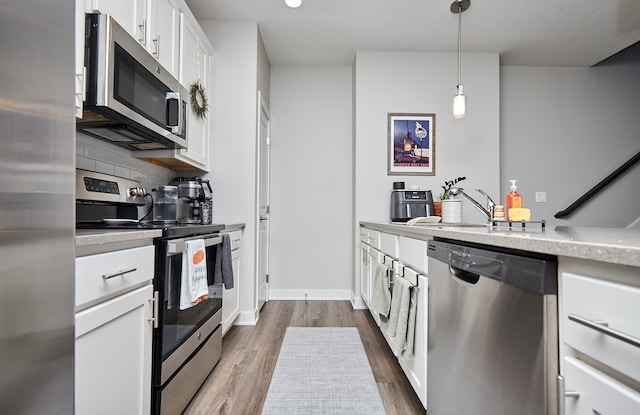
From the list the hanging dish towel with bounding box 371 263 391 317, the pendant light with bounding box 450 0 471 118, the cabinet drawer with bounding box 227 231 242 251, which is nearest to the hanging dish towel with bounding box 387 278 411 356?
the hanging dish towel with bounding box 371 263 391 317

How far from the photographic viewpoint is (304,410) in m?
1.62

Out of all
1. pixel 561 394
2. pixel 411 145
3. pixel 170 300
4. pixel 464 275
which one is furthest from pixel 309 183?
pixel 561 394

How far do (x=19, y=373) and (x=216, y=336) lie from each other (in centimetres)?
166

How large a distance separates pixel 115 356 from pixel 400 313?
1186 mm

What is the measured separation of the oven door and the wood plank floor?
282 mm

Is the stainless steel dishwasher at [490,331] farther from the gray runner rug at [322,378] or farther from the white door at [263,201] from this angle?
the white door at [263,201]

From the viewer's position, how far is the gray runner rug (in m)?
1.64

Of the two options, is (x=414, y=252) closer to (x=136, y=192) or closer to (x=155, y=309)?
(x=155, y=309)

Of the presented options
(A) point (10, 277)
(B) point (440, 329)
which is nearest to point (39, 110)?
(A) point (10, 277)

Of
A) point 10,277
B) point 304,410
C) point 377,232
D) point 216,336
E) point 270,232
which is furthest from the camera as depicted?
point 270,232

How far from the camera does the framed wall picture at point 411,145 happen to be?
11.3 ft

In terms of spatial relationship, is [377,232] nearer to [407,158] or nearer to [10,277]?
[407,158]

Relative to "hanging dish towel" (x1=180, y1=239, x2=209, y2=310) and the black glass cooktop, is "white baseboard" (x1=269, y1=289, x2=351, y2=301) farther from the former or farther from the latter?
"hanging dish towel" (x1=180, y1=239, x2=209, y2=310)

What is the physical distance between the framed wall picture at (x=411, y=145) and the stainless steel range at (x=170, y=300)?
6.55ft
